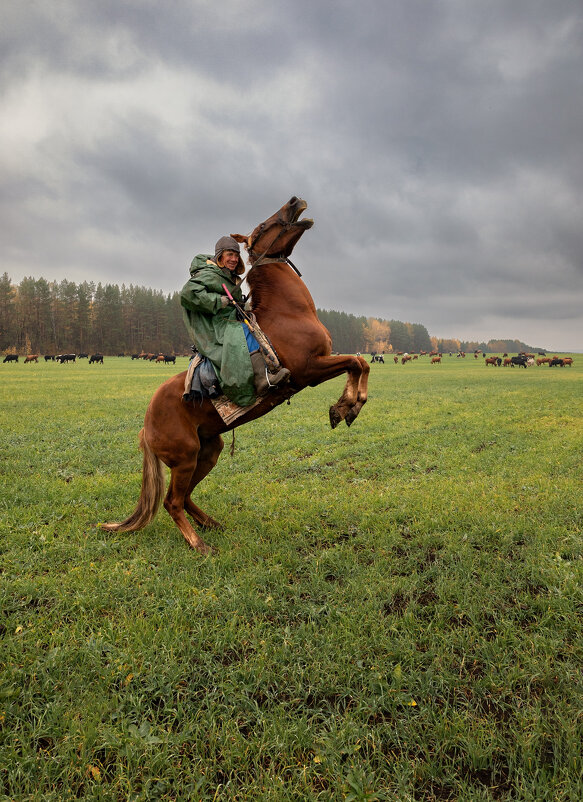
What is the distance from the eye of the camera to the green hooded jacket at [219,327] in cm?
452

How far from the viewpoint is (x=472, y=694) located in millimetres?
2828

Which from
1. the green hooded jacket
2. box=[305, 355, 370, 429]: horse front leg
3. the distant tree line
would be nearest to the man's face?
the green hooded jacket

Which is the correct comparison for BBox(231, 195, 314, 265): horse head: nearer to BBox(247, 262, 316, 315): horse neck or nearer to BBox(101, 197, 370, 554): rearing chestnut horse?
BBox(101, 197, 370, 554): rearing chestnut horse

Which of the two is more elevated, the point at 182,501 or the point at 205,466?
the point at 205,466

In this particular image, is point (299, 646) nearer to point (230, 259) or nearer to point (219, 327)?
point (219, 327)

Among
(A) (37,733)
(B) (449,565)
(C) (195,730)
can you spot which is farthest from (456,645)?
(A) (37,733)

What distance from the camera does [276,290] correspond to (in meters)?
4.91

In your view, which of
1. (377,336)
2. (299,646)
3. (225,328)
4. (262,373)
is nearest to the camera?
(299,646)

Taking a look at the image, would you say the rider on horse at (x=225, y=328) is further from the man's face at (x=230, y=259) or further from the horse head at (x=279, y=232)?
the horse head at (x=279, y=232)

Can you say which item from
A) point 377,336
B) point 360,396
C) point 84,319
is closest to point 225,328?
point 360,396

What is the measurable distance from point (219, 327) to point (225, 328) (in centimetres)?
11

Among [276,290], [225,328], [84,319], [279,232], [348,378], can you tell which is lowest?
[348,378]

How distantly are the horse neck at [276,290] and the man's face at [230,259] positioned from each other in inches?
8.3

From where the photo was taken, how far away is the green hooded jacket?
4.52 meters
